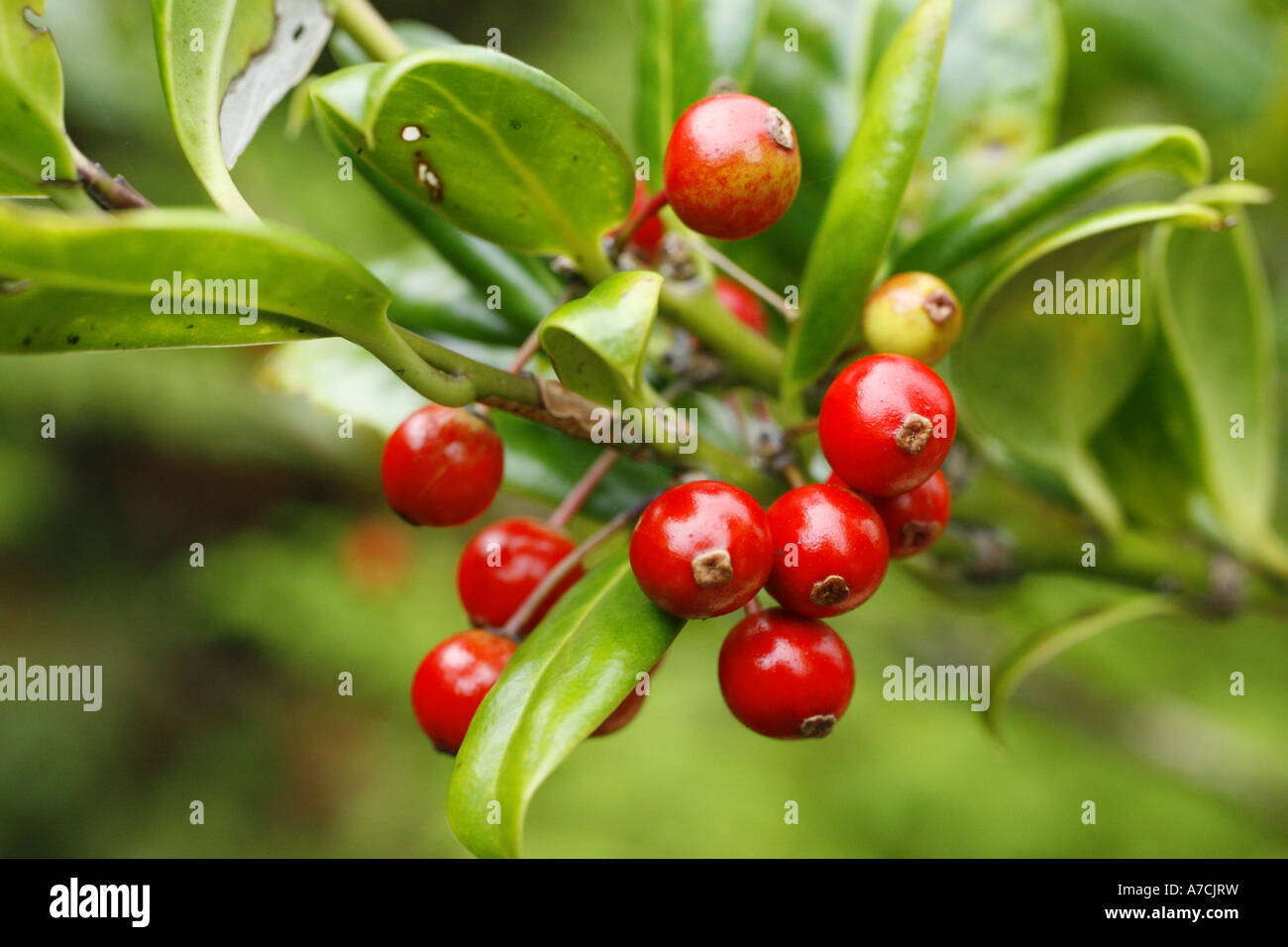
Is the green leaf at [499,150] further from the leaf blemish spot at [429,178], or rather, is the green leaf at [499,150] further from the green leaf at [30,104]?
the green leaf at [30,104]

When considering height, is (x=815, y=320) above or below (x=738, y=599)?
above

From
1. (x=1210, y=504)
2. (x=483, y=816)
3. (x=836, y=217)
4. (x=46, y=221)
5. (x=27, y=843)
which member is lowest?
(x=27, y=843)

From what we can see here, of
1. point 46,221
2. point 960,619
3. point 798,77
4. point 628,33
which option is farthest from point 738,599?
point 628,33

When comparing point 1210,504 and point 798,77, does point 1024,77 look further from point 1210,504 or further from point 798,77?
point 1210,504

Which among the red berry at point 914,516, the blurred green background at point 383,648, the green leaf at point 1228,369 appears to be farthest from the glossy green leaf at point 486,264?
the green leaf at point 1228,369

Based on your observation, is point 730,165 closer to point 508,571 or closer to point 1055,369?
point 508,571

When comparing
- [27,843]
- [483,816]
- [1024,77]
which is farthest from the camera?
[27,843]

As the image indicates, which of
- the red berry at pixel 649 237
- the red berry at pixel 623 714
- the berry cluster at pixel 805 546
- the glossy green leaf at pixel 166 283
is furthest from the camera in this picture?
the red berry at pixel 649 237
